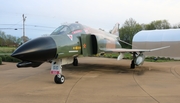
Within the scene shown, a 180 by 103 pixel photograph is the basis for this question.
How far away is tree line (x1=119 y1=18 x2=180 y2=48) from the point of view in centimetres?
5914

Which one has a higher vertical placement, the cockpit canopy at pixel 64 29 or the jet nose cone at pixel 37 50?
the cockpit canopy at pixel 64 29

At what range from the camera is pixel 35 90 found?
671cm

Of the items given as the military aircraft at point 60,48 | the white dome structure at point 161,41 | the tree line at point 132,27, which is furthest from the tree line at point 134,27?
the military aircraft at point 60,48

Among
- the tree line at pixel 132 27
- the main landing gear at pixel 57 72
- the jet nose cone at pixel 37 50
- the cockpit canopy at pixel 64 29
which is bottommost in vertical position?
the main landing gear at pixel 57 72

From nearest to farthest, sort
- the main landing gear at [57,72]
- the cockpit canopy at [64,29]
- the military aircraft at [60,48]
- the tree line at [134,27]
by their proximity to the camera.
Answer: the military aircraft at [60,48]
the main landing gear at [57,72]
the cockpit canopy at [64,29]
the tree line at [134,27]

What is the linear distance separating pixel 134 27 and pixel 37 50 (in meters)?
58.4

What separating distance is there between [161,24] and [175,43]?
154 feet

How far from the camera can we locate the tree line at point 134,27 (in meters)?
59.1

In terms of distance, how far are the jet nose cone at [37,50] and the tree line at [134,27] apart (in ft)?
168

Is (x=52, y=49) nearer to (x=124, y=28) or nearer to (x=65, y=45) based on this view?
(x=65, y=45)

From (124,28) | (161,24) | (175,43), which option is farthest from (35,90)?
(161,24)

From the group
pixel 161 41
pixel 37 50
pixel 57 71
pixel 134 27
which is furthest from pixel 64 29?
pixel 134 27

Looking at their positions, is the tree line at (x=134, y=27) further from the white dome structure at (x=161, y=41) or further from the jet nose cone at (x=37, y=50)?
the jet nose cone at (x=37, y=50)

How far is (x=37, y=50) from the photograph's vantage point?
7008 millimetres
